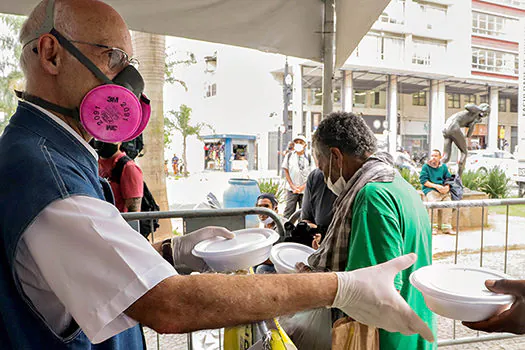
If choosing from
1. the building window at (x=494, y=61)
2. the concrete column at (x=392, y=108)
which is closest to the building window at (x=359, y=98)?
the concrete column at (x=392, y=108)

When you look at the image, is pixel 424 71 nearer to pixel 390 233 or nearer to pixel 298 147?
pixel 298 147

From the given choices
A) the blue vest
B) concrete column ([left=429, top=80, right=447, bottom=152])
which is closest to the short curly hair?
the blue vest

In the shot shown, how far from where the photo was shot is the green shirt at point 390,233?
74.4 inches

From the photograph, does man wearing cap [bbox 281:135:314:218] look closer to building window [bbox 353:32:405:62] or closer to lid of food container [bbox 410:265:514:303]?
lid of food container [bbox 410:265:514:303]

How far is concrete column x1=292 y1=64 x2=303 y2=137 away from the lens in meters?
30.4

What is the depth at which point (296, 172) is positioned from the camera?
7.94 m

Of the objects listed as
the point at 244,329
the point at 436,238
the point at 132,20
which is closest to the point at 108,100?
the point at 244,329

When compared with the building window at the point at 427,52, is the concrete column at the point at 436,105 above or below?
below

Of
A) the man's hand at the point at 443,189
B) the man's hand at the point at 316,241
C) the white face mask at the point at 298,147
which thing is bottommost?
the man's hand at the point at 443,189

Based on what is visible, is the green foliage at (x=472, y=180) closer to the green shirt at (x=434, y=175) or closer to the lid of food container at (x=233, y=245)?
the green shirt at (x=434, y=175)

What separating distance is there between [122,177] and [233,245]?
8.15ft

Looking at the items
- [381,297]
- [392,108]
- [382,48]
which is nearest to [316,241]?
[381,297]

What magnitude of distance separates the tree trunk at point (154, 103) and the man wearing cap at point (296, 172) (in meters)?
2.32

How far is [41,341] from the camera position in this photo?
1.06 m
